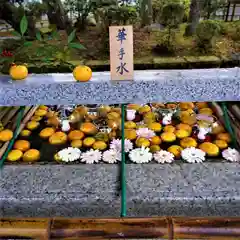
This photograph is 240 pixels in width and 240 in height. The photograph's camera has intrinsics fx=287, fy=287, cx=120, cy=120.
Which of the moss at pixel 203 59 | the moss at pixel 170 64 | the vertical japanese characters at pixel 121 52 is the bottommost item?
the moss at pixel 170 64

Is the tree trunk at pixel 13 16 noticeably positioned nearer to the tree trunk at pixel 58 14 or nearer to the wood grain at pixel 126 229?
the tree trunk at pixel 58 14

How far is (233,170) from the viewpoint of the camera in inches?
46.1

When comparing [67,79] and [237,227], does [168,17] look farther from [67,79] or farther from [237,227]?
[237,227]

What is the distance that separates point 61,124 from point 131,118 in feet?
1.26

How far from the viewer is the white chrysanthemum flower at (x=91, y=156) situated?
1256mm

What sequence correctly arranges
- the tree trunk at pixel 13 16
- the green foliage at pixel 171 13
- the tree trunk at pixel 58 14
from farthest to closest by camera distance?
the tree trunk at pixel 58 14
the tree trunk at pixel 13 16
the green foliage at pixel 171 13

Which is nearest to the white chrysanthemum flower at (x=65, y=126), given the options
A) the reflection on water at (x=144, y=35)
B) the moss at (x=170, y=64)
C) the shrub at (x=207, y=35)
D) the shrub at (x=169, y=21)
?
the reflection on water at (x=144, y=35)

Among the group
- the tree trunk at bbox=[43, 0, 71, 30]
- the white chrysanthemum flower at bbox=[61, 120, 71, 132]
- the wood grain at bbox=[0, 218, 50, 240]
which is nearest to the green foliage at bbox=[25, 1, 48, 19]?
the tree trunk at bbox=[43, 0, 71, 30]

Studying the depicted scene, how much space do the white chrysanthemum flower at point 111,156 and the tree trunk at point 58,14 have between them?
3931 mm

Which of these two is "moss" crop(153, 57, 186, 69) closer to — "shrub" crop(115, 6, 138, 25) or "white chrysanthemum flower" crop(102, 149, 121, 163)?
"shrub" crop(115, 6, 138, 25)

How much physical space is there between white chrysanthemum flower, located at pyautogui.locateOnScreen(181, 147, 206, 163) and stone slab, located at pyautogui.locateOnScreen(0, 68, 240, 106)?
0.24m

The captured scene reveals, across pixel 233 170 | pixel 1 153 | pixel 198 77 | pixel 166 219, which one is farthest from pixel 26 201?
pixel 198 77

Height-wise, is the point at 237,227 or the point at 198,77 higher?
the point at 198,77

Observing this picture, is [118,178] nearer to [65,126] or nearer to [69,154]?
[69,154]
